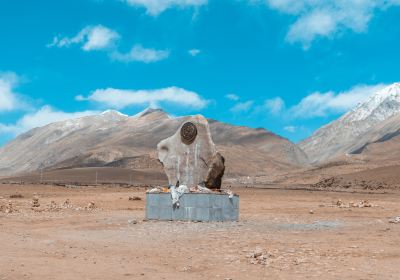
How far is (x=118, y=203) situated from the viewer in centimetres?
3806

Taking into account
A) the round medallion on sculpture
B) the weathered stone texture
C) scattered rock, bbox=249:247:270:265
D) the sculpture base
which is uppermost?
the round medallion on sculpture

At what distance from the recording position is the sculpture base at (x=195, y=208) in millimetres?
22312

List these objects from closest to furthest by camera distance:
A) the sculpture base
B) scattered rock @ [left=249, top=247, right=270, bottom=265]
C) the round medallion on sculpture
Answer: scattered rock @ [left=249, top=247, right=270, bottom=265], the sculpture base, the round medallion on sculpture

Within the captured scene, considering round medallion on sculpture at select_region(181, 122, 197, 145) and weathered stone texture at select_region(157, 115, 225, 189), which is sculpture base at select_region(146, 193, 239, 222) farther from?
round medallion on sculpture at select_region(181, 122, 197, 145)

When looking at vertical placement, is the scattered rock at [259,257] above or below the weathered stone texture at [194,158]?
below

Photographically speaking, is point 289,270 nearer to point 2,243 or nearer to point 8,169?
point 2,243

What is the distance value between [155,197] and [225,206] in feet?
9.23

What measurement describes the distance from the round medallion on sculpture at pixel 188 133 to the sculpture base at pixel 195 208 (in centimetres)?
270

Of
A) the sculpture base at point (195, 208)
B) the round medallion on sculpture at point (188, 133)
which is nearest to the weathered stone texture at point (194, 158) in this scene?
the round medallion on sculpture at point (188, 133)

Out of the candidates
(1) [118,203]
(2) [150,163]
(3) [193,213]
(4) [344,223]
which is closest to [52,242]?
(3) [193,213]

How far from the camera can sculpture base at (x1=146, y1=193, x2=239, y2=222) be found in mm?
22312

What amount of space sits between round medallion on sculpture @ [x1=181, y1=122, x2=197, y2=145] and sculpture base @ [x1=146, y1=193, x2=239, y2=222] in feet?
8.87

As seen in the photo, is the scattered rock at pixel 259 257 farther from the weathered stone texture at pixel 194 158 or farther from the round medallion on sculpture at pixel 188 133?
the round medallion on sculpture at pixel 188 133

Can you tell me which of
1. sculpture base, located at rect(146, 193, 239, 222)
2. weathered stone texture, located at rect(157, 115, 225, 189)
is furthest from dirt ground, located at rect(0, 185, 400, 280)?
weathered stone texture, located at rect(157, 115, 225, 189)
